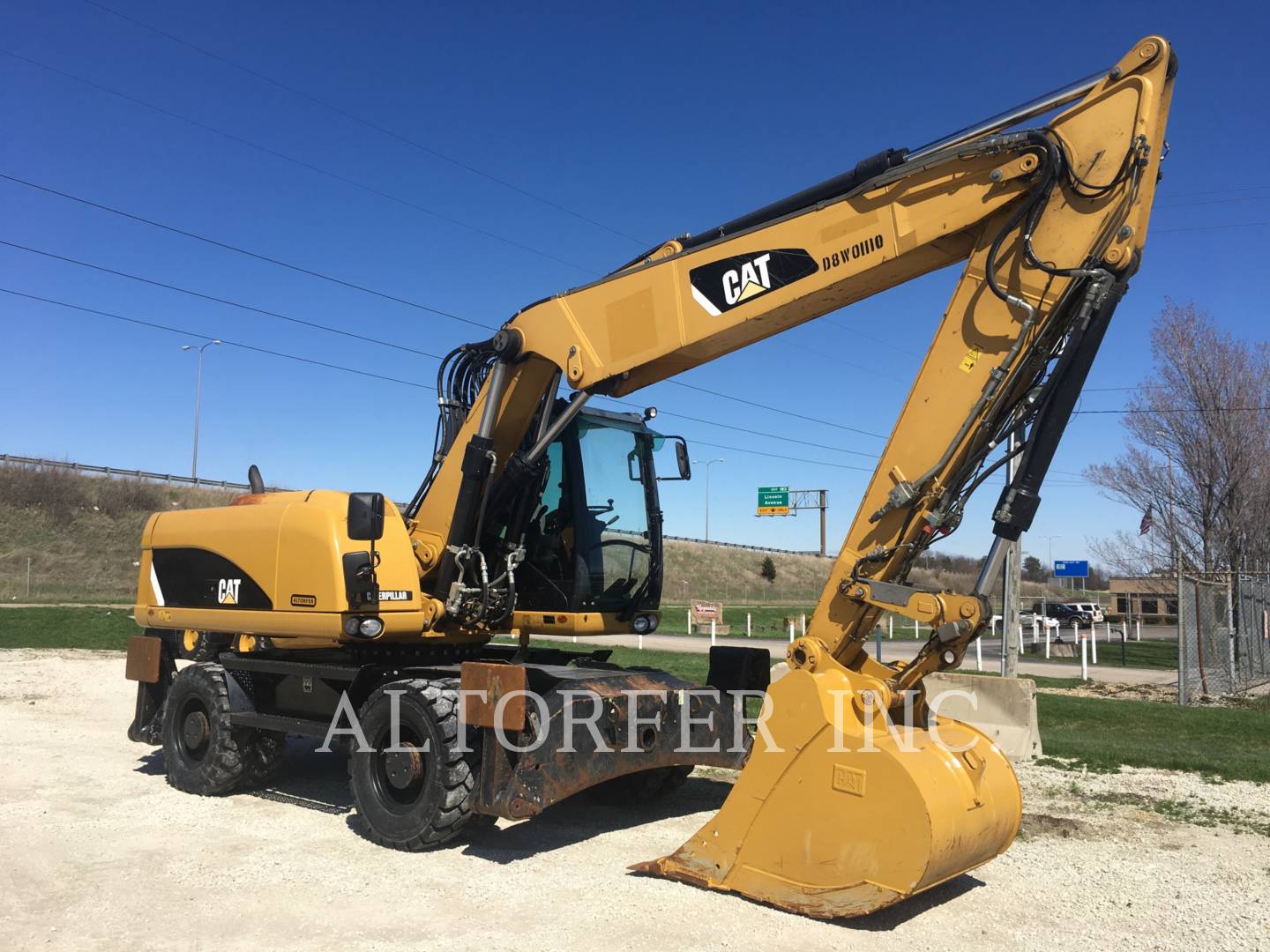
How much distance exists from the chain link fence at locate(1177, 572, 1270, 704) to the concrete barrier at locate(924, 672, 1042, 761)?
5.86m

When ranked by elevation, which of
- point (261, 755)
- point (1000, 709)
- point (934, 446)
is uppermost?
point (934, 446)

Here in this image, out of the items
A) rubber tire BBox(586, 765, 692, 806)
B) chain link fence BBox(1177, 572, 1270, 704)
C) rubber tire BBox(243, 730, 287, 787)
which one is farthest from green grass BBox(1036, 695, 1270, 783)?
rubber tire BBox(243, 730, 287, 787)

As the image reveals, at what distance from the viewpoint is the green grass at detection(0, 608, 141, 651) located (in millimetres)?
22469

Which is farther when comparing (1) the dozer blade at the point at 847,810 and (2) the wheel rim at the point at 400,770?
(2) the wheel rim at the point at 400,770

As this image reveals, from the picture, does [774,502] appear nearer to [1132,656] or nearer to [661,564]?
[1132,656]

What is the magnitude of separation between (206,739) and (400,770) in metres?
2.78

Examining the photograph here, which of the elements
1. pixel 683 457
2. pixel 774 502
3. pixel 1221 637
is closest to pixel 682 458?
pixel 683 457

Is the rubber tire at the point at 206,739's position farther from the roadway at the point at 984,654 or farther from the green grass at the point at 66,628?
the green grass at the point at 66,628

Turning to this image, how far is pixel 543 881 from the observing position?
19.8ft

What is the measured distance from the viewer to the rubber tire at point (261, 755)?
339 inches

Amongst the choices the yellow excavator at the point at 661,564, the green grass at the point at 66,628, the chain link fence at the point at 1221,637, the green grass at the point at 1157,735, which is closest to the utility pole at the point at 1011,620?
the green grass at the point at 1157,735

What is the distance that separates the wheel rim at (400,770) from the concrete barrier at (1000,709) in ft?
18.8

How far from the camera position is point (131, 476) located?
171 ft

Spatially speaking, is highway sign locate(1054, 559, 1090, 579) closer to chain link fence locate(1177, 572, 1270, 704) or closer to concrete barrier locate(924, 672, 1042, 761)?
chain link fence locate(1177, 572, 1270, 704)
